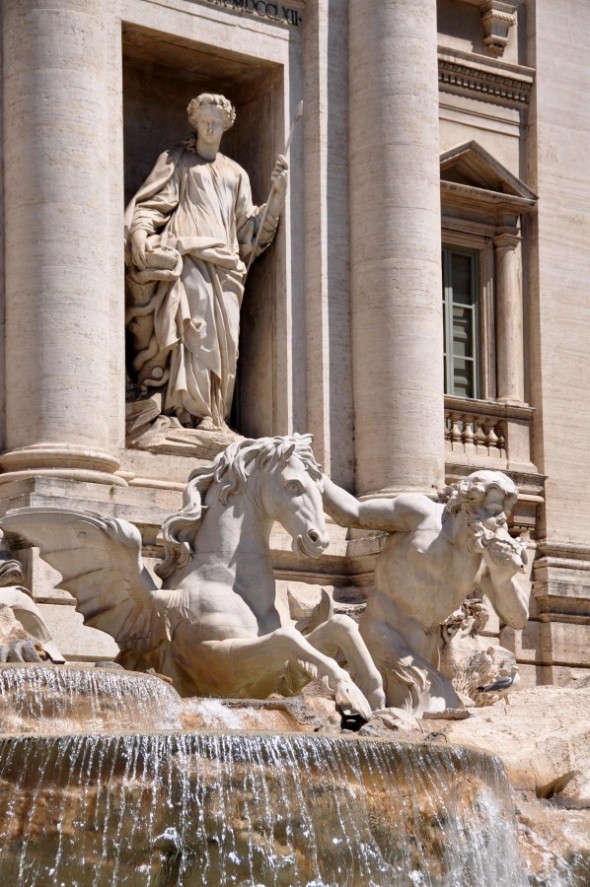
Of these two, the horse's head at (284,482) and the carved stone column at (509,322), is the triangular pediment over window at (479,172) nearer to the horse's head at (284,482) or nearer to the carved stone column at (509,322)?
the carved stone column at (509,322)

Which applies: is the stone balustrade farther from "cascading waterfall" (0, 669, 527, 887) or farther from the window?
"cascading waterfall" (0, 669, 527, 887)

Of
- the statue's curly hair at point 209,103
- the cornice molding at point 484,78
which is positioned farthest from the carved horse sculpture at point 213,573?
the cornice molding at point 484,78

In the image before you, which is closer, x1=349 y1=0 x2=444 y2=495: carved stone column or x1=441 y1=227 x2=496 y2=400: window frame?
x1=349 y1=0 x2=444 y2=495: carved stone column

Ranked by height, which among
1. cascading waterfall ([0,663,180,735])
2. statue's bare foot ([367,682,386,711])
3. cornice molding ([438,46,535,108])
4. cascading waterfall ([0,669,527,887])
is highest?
cornice molding ([438,46,535,108])

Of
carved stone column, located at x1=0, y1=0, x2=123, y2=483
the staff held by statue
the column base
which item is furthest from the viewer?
the staff held by statue

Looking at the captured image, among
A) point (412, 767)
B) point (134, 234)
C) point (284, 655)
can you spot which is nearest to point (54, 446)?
point (134, 234)

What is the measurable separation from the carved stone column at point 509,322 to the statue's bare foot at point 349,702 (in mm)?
9480

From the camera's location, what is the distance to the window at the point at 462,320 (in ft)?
81.6

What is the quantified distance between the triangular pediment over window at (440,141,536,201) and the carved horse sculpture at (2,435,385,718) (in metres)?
8.20

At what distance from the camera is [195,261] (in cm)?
2177

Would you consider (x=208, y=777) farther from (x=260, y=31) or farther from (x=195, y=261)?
(x=260, y=31)

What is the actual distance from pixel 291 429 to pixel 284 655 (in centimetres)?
622

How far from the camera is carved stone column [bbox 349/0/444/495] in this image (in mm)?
22109

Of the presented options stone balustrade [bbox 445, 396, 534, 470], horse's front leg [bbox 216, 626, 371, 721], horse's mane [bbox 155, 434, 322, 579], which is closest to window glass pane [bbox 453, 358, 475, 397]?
stone balustrade [bbox 445, 396, 534, 470]
